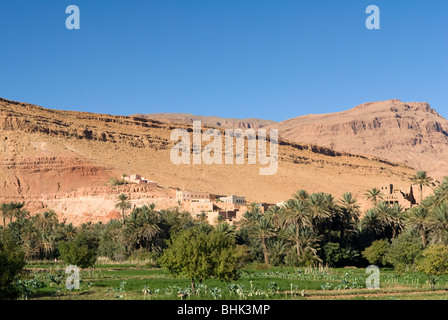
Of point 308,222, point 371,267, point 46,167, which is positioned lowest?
point 371,267

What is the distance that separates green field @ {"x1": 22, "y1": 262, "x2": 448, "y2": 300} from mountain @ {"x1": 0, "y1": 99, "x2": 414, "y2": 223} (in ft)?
161

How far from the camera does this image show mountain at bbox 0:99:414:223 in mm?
97438

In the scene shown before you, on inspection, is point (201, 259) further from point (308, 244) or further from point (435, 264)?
point (308, 244)

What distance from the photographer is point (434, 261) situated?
1421 inches

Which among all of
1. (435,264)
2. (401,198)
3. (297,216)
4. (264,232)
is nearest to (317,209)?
(297,216)

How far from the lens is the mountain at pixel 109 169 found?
320 ft

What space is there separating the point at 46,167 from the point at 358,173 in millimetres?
79297

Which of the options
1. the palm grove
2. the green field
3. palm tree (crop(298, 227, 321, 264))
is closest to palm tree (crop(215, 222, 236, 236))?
the palm grove

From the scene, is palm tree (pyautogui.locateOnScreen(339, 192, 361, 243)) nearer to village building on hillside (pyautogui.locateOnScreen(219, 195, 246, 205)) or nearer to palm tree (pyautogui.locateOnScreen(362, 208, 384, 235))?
palm tree (pyautogui.locateOnScreen(362, 208, 384, 235))

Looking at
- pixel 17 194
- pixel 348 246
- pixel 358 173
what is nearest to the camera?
pixel 348 246

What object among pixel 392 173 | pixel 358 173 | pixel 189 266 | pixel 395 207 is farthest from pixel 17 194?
pixel 392 173

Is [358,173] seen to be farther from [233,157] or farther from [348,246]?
[348,246]

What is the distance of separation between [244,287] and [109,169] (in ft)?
271

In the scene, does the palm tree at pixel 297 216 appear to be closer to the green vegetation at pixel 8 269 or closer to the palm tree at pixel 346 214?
the palm tree at pixel 346 214
